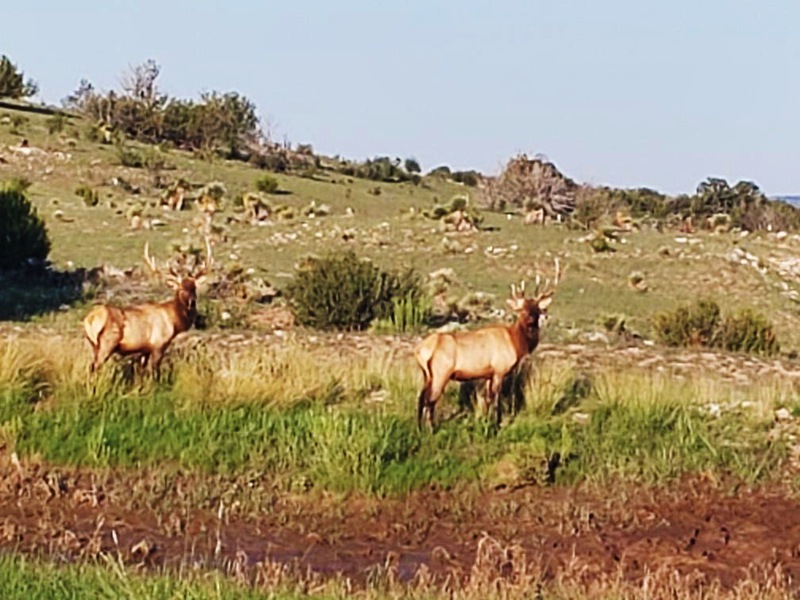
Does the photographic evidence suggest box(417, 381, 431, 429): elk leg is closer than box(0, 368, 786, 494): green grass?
No

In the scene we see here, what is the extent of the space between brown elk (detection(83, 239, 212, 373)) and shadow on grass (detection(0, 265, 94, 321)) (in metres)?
6.46

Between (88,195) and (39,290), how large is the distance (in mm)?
17836

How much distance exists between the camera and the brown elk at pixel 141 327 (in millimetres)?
12992

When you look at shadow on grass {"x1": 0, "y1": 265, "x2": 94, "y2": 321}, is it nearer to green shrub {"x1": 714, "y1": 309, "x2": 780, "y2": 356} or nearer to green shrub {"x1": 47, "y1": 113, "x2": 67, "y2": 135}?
green shrub {"x1": 714, "y1": 309, "x2": 780, "y2": 356}

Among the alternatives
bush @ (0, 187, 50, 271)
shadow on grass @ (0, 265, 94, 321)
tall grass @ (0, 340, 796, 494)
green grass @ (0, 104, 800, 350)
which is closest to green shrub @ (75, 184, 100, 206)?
green grass @ (0, 104, 800, 350)

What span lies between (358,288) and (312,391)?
6859 millimetres

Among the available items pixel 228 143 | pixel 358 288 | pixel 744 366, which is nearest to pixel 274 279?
pixel 358 288

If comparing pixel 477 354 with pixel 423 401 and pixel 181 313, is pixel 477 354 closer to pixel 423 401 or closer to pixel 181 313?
pixel 423 401

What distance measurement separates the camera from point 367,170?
67.0 meters

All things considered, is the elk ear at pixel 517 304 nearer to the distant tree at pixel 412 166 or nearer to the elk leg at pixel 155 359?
the elk leg at pixel 155 359

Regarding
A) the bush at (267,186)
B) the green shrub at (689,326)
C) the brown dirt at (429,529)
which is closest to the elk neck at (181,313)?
the brown dirt at (429,529)

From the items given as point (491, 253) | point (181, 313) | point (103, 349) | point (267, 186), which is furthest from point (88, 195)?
point (103, 349)

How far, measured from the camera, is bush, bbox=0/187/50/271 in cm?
2434

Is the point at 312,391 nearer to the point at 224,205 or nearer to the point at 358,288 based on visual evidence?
the point at 358,288
